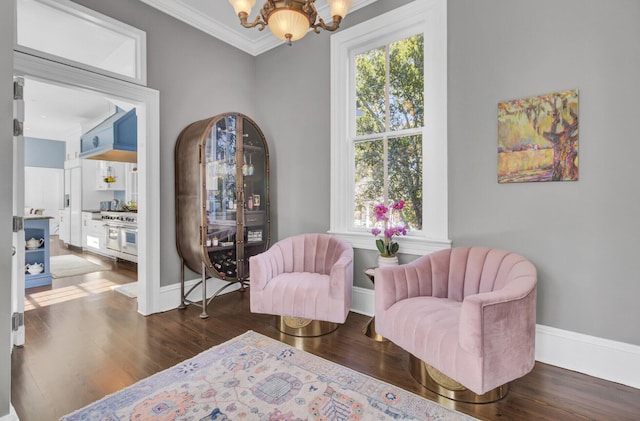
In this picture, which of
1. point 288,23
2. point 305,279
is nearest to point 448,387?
point 305,279

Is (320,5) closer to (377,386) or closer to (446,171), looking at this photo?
(446,171)

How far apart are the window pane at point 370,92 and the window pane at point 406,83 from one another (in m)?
0.10

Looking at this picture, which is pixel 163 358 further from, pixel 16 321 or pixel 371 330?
pixel 371 330

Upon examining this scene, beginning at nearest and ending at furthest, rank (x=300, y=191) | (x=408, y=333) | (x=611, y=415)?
(x=611, y=415), (x=408, y=333), (x=300, y=191)

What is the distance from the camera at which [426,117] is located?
2834 mm

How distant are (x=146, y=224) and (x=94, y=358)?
126cm

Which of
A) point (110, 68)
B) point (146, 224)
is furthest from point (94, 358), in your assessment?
point (110, 68)

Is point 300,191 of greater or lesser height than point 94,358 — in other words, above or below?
above

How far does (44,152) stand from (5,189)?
9.23m

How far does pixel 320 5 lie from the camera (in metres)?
3.29

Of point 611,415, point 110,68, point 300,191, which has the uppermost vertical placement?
point 110,68

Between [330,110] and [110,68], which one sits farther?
[330,110]

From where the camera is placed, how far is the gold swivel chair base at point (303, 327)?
2676 millimetres

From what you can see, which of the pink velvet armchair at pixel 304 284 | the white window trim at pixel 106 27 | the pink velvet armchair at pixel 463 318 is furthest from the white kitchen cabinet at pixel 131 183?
the pink velvet armchair at pixel 463 318
